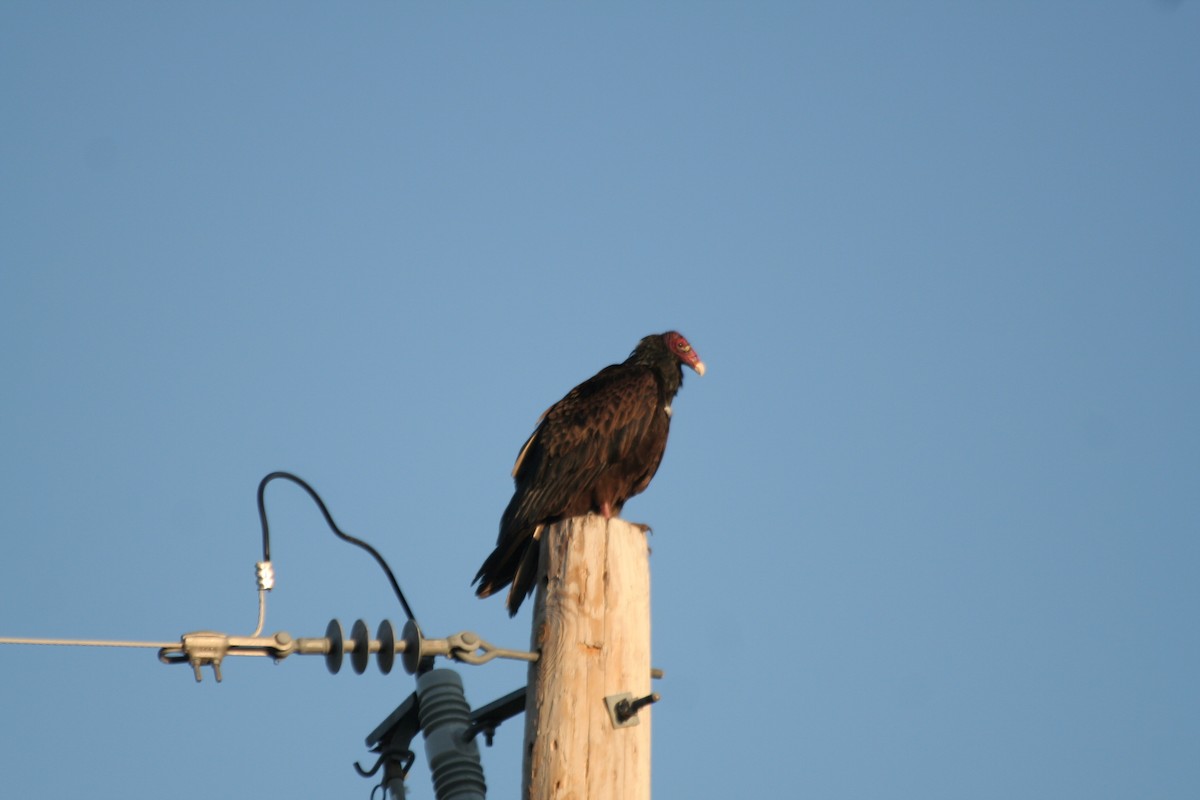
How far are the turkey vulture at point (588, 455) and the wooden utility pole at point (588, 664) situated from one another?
162cm

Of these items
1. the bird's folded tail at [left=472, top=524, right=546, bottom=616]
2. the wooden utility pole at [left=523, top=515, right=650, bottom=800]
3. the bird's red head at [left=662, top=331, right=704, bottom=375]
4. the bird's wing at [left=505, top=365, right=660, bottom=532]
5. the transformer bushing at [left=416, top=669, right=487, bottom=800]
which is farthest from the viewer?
the bird's red head at [left=662, top=331, right=704, bottom=375]

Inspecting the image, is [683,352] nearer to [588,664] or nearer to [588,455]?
[588,455]

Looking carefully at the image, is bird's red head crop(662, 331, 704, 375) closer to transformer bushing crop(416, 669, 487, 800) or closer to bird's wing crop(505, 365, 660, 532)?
bird's wing crop(505, 365, 660, 532)

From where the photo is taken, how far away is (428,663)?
399cm

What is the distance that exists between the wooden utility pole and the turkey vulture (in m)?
1.62

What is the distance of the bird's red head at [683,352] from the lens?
7422 millimetres

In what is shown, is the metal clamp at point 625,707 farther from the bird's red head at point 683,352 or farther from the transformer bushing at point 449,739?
the bird's red head at point 683,352

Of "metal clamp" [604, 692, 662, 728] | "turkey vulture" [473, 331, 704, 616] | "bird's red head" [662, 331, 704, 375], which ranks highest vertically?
"bird's red head" [662, 331, 704, 375]

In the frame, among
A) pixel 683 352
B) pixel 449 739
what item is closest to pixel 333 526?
pixel 449 739

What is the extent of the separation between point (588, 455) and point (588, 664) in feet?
8.66

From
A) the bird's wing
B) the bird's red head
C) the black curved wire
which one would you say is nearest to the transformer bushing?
the black curved wire

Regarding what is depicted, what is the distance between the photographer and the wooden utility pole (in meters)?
3.34

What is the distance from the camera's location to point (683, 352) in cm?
744

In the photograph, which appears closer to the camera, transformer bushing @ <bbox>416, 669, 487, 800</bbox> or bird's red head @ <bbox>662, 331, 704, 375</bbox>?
transformer bushing @ <bbox>416, 669, 487, 800</bbox>
